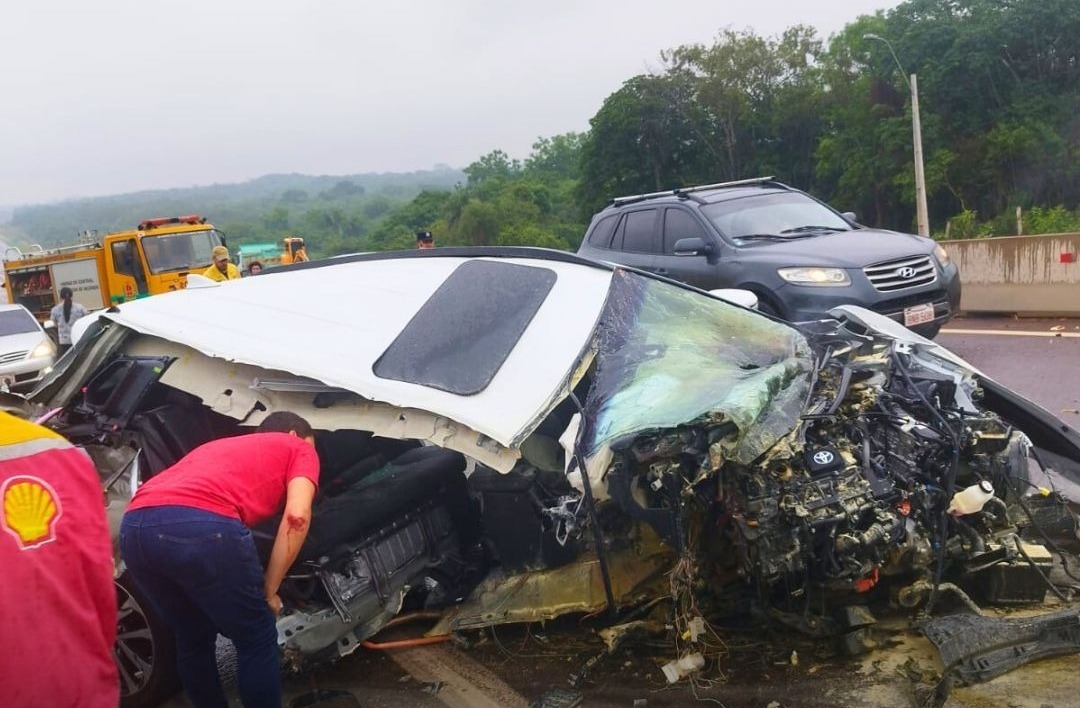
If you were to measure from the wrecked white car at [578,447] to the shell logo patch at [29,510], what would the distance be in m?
1.52

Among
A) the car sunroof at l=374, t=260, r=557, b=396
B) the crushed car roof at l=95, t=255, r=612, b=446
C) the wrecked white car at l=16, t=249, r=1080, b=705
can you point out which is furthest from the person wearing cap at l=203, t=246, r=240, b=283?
the car sunroof at l=374, t=260, r=557, b=396

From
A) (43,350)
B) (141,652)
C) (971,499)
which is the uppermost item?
(971,499)

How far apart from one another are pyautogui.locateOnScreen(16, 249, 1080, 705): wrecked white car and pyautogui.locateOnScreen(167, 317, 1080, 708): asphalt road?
151mm

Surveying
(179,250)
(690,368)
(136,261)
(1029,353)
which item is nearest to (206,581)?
(690,368)

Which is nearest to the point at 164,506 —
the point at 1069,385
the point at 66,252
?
the point at 1069,385

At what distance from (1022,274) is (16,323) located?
13.7m

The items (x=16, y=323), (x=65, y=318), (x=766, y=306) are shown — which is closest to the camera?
(x=766, y=306)

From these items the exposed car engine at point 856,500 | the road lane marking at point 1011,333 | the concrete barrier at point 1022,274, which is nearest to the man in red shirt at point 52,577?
the exposed car engine at point 856,500

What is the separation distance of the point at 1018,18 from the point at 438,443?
123ft

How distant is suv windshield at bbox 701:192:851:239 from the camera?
25.6 ft

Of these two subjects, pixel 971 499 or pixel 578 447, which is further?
pixel 971 499

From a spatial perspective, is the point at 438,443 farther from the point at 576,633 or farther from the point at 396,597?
the point at 576,633

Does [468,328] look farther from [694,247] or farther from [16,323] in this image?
[16,323]

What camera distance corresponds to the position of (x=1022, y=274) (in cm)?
1027
